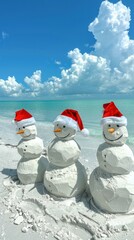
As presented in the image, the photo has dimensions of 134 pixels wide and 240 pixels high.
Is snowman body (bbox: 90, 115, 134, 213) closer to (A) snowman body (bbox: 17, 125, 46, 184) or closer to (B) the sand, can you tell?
(B) the sand

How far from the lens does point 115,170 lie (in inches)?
130

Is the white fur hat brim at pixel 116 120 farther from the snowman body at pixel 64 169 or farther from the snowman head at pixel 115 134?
the snowman body at pixel 64 169

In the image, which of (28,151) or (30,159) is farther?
(30,159)

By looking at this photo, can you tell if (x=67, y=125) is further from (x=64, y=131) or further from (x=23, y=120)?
(x=23, y=120)

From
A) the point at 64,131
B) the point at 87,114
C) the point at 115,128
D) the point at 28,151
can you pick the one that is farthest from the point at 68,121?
the point at 87,114

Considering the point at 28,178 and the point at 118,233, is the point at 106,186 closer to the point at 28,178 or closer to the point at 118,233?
the point at 118,233

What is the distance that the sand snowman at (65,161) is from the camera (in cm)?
366

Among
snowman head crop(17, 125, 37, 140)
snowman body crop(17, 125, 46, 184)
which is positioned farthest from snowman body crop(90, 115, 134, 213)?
snowman head crop(17, 125, 37, 140)

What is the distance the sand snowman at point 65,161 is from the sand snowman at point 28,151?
602 millimetres

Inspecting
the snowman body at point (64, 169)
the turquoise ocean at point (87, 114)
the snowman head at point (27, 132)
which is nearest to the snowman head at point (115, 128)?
the snowman body at point (64, 169)

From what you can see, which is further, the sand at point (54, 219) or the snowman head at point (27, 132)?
the snowman head at point (27, 132)

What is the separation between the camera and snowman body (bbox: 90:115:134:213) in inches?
128

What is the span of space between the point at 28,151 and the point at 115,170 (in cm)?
193

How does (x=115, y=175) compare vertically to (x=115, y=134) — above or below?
below
